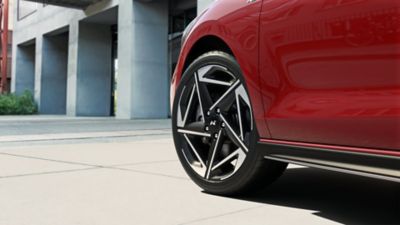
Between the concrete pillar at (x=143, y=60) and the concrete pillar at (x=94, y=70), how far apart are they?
449 cm

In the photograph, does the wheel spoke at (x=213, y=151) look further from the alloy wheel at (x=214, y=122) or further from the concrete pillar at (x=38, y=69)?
the concrete pillar at (x=38, y=69)

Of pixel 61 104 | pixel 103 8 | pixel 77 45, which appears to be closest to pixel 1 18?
pixel 61 104

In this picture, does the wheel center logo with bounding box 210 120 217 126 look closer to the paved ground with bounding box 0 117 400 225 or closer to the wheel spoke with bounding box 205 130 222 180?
the wheel spoke with bounding box 205 130 222 180

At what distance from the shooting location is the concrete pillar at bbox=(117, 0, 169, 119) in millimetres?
19219

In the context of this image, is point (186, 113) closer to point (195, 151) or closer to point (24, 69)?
point (195, 151)

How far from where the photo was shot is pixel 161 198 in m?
3.23

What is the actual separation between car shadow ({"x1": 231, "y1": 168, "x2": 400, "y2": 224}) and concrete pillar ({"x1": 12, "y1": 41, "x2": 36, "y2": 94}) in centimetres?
3182

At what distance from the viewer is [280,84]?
2746 millimetres

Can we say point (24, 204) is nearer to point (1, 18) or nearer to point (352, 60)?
point (352, 60)

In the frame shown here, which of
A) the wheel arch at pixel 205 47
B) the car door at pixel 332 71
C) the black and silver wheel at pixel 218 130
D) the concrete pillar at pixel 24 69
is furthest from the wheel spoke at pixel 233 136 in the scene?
the concrete pillar at pixel 24 69

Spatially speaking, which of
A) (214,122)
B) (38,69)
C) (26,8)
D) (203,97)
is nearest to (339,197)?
(214,122)

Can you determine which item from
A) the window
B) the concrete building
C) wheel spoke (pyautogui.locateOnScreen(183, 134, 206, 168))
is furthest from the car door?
the window

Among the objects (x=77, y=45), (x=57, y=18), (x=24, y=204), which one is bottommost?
(x=24, y=204)

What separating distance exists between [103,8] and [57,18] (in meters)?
5.92
